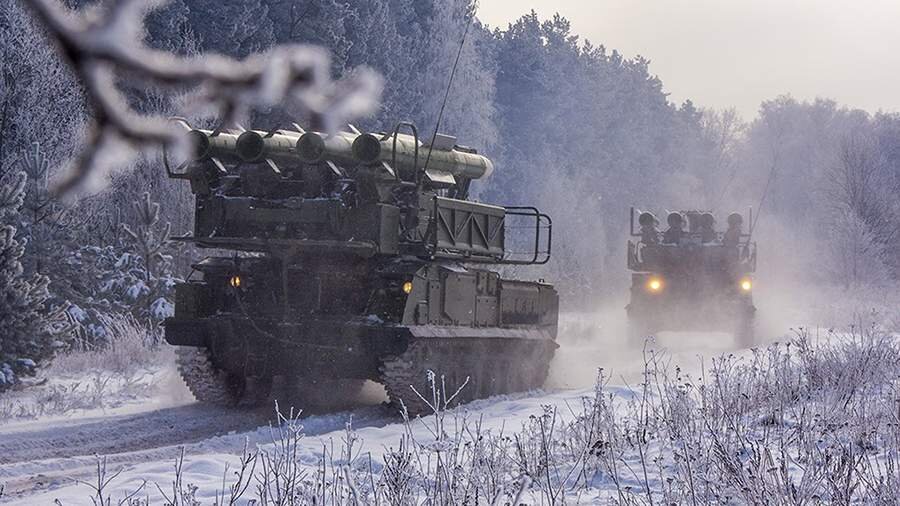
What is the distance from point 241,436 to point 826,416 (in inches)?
209

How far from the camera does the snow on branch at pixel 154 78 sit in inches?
101

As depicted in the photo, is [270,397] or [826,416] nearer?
[826,416]

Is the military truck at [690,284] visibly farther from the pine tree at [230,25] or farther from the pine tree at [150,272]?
the pine tree at [230,25]

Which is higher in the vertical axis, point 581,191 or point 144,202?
point 581,191

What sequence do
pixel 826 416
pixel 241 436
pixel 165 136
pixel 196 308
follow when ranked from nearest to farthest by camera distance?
pixel 165 136 < pixel 826 416 < pixel 241 436 < pixel 196 308

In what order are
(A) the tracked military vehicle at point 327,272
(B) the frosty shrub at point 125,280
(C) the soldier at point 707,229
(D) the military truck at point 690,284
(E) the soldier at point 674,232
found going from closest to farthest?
(A) the tracked military vehicle at point 327,272 → (B) the frosty shrub at point 125,280 → (D) the military truck at point 690,284 → (E) the soldier at point 674,232 → (C) the soldier at point 707,229

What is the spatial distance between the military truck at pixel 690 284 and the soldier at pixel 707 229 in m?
0.22

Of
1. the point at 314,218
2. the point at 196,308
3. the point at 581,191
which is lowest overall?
the point at 196,308

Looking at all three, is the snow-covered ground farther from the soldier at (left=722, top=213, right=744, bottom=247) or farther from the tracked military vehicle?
the soldier at (left=722, top=213, right=744, bottom=247)

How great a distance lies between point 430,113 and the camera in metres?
44.5

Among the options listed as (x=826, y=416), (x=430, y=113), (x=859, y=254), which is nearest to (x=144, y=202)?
(x=826, y=416)

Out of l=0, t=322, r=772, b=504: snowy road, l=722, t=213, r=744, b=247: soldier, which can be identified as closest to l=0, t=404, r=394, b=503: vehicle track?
l=0, t=322, r=772, b=504: snowy road

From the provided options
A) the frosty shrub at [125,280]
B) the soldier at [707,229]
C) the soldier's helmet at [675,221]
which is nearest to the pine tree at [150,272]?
the frosty shrub at [125,280]

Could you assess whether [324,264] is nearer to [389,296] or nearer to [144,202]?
[389,296]
